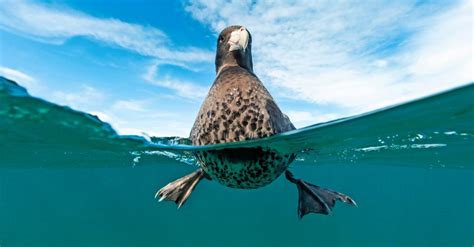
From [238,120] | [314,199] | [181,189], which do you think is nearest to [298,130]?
[314,199]

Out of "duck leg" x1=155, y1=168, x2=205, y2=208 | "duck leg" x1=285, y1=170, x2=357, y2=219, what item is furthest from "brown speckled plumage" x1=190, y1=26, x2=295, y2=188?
"duck leg" x1=285, y1=170, x2=357, y2=219

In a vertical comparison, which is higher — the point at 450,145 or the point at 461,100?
the point at 461,100

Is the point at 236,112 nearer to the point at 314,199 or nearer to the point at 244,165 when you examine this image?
the point at 244,165

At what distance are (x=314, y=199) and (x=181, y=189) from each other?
2416 millimetres

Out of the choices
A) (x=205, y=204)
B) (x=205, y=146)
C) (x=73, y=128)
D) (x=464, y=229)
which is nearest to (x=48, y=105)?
(x=73, y=128)

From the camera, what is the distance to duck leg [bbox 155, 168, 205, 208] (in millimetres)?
7184

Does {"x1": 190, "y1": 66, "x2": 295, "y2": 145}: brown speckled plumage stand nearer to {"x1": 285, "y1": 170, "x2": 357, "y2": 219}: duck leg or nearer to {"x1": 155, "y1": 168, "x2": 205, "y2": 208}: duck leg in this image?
{"x1": 155, "y1": 168, "x2": 205, "y2": 208}: duck leg

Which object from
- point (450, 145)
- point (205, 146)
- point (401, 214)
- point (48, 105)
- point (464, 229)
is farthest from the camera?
point (464, 229)

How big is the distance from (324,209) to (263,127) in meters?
2.44

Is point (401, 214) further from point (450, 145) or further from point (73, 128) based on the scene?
point (73, 128)

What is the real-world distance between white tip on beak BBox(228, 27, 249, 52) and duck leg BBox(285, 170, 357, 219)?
2683mm

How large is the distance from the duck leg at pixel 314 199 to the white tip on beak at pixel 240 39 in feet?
8.80

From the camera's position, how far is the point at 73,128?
1330 cm

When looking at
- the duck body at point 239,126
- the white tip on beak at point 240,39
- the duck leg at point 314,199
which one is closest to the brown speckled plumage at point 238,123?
the duck body at point 239,126
